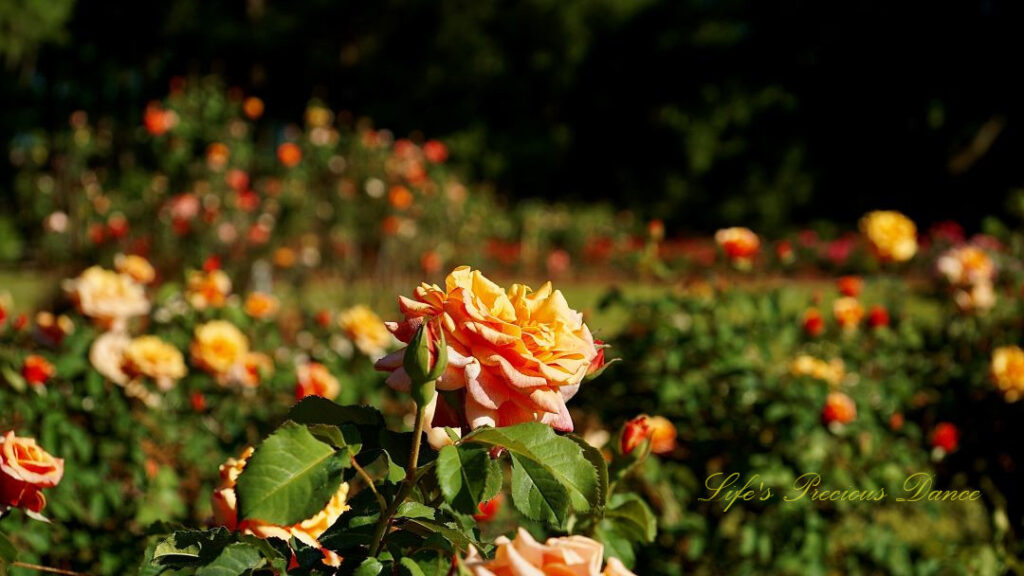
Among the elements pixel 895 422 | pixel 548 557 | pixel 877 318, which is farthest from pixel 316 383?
pixel 877 318

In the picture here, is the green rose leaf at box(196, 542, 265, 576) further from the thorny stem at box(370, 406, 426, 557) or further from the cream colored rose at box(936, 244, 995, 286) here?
A: the cream colored rose at box(936, 244, 995, 286)

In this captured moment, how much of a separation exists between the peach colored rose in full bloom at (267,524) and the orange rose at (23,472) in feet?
0.57

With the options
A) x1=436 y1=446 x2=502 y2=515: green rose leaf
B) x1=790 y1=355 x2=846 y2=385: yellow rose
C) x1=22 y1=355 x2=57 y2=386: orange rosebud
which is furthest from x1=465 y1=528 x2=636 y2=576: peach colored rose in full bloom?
x1=790 y1=355 x2=846 y2=385: yellow rose

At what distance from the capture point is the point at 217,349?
1.89 m

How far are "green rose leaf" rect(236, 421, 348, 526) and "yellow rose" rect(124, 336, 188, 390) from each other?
121 centimetres

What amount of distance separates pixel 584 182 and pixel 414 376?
13154mm

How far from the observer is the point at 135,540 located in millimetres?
1367

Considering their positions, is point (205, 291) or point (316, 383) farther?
point (205, 291)

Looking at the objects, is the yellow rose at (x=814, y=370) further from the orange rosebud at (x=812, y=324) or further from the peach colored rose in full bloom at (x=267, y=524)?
the peach colored rose in full bloom at (x=267, y=524)

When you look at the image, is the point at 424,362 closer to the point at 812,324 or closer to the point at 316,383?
the point at 316,383

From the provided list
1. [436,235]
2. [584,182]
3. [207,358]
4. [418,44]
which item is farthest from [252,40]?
[207,358]

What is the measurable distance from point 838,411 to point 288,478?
148cm

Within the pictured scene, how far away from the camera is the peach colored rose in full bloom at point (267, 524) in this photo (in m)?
0.81

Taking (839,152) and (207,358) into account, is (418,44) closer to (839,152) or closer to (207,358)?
(839,152)
